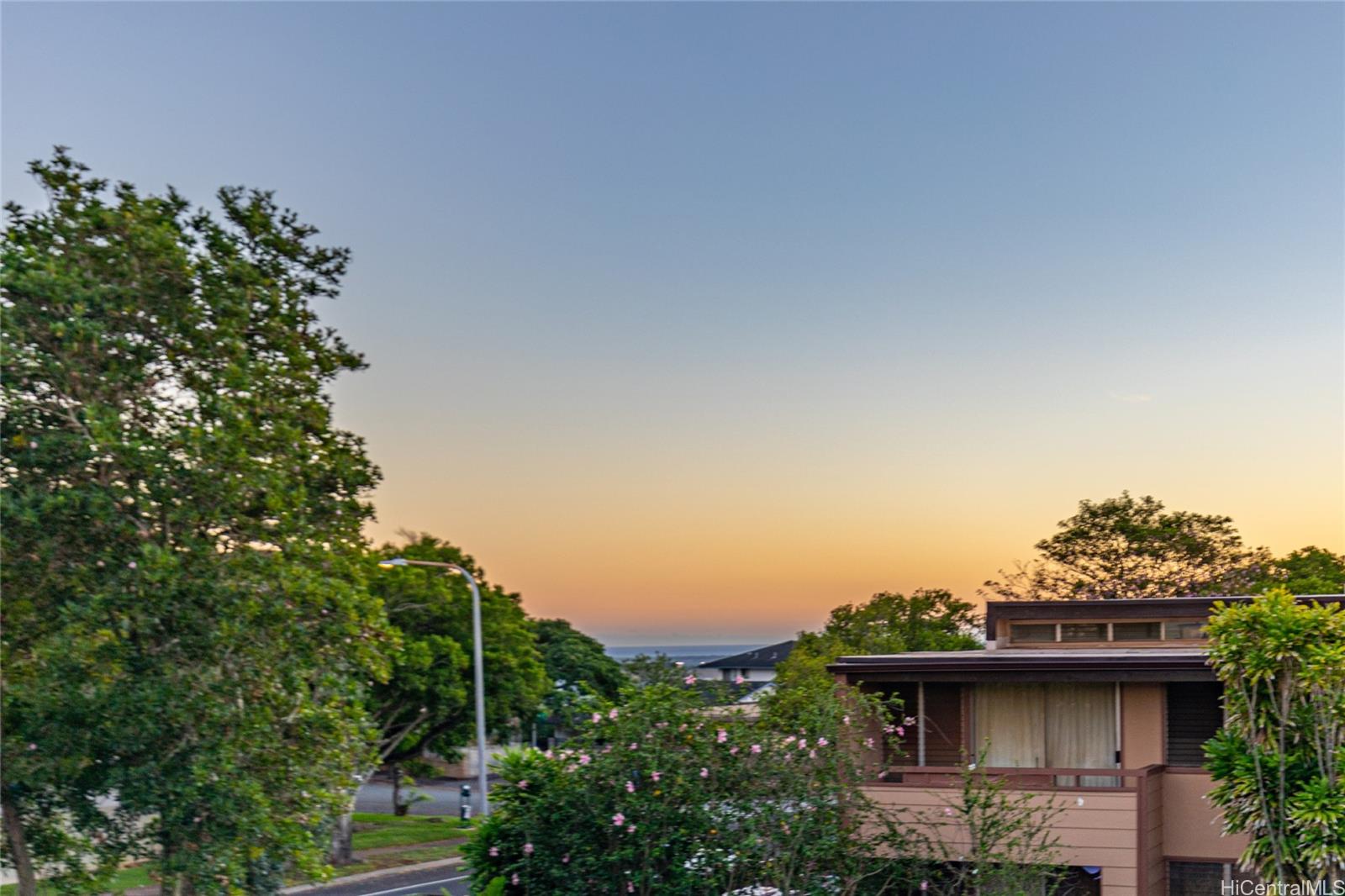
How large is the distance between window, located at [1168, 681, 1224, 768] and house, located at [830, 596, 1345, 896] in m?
0.02

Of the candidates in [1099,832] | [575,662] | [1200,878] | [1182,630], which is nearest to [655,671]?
[1099,832]

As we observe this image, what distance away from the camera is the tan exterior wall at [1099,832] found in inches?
619

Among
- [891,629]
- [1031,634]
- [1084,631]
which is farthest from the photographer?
[891,629]

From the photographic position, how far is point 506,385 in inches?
1021

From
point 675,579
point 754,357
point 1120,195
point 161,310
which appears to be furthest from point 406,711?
point 1120,195

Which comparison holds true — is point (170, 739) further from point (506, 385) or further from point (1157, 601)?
point (1157, 601)

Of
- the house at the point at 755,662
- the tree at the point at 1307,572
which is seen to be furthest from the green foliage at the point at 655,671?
the house at the point at 755,662

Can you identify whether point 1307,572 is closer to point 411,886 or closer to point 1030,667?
point 1030,667

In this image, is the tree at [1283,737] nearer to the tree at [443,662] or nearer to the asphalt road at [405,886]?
the asphalt road at [405,886]

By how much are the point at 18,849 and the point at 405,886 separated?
12985 mm

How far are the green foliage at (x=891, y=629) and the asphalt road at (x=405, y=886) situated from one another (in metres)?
13.5

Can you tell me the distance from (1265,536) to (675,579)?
26.1 m

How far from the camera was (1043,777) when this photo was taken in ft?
53.6

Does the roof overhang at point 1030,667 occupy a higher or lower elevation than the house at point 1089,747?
higher
